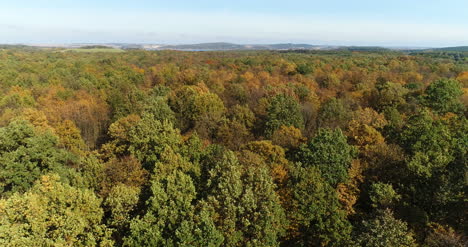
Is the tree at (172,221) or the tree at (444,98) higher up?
the tree at (444,98)

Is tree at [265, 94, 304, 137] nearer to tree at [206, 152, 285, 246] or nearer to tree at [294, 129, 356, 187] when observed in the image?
tree at [294, 129, 356, 187]

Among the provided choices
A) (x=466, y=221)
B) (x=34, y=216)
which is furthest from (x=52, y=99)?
(x=466, y=221)

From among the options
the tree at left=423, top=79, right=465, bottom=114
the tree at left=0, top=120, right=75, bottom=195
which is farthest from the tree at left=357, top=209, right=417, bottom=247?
the tree at left=423, top=79, right=465, bottom=114

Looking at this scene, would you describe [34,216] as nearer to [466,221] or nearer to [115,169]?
[115,169]

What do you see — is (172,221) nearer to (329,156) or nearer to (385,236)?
(385,236)

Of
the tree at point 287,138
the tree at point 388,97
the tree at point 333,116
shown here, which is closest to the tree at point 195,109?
the tree at point 287,138

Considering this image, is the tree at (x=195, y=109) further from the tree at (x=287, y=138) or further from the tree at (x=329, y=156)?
the tree at (x=329, y=156)
